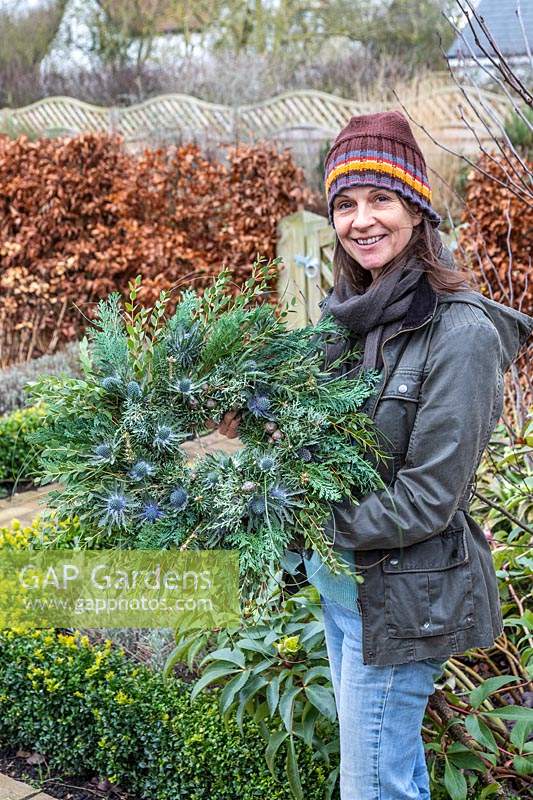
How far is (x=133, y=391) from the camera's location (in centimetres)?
182

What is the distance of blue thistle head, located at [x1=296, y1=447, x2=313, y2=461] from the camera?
5.96 feet

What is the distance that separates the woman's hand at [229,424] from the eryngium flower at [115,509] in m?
0.26

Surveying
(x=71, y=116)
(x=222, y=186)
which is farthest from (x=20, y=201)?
(x=71, y=116)

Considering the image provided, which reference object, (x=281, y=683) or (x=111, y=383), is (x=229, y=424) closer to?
(x=111, y=383)

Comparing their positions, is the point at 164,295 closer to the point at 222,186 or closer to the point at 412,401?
the point at 412,401

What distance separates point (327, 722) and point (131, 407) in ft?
3.98

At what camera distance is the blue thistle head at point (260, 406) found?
72.4 inches

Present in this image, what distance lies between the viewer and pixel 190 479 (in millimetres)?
1799

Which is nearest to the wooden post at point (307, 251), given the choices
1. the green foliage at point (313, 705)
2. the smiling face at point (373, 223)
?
the green foliage at point (313, 705)

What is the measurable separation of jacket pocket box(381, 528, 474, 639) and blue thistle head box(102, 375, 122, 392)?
665 millimetres

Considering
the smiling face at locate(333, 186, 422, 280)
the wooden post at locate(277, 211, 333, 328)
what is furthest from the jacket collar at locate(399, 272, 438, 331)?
the wooden post at locate(277, 211, 333, 328)

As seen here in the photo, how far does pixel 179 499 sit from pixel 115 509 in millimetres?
129

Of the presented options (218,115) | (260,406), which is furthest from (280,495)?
(218,115)

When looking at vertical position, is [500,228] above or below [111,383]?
above
